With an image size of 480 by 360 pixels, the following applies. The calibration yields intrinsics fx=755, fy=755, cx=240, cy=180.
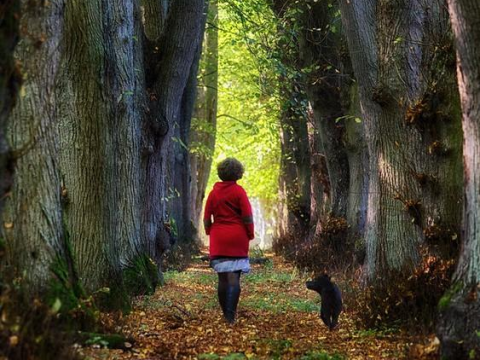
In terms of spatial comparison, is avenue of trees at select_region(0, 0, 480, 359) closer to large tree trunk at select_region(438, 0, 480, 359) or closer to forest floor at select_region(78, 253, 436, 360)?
large tree trunk at select_region(438, 0, 480, 359)

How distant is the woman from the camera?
9.30 meters

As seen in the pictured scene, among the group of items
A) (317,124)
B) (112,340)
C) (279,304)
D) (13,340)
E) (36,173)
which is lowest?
(279,304)

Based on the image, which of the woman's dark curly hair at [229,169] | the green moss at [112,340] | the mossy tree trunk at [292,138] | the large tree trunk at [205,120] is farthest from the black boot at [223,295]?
the large tree trunk at [205,120]

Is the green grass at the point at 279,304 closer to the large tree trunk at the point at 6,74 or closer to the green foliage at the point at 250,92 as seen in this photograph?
the large tree trunk at the point at 6,74

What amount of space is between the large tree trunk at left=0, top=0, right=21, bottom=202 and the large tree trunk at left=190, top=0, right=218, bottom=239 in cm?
2039

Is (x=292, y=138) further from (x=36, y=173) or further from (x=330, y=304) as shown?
(x=36, y=173)

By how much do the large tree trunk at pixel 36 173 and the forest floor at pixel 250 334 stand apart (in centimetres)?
88

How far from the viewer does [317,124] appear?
18000 mm

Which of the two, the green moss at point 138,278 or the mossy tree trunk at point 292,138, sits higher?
the mossy tree trunk at point 292,138

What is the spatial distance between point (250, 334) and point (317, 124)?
10.2 m

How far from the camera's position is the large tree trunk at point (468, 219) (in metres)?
5.87

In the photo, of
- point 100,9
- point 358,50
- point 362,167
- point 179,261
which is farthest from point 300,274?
point 100,9

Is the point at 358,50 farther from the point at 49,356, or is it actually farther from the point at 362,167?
the point at 49,356

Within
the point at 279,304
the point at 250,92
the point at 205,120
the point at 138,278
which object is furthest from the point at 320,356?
the point at 205,120
